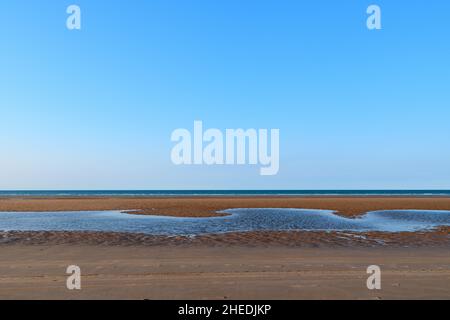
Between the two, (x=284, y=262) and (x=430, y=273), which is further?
(x=284, y=262)

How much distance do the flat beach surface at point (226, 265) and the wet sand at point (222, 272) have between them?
0.09 ft

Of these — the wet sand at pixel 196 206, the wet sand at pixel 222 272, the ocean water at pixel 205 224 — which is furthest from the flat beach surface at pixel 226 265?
the wet sand at pixel 196 206

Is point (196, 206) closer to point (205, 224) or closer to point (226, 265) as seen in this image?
point (205, 224)

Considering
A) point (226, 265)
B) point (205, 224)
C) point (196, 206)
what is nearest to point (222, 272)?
point (226, 265)

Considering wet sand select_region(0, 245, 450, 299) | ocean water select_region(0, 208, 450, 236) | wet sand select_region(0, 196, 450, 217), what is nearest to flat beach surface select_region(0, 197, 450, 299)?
wet sand select_region(0, 245, 450, 299)

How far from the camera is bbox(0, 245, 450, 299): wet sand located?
28.4ft

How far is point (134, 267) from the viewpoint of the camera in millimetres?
11477

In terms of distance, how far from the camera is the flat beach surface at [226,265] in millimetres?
8773

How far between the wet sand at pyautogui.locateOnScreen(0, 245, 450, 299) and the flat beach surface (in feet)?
0.09

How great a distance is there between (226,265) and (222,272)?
3.35 ft

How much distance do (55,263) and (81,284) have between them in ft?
11.7

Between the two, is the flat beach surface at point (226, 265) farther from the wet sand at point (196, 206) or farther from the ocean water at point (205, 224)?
the wet sand at point (196, 206)
